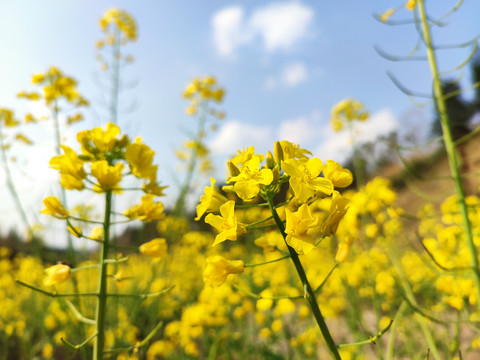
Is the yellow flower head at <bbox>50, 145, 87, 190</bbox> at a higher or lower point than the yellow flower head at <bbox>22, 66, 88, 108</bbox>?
lower

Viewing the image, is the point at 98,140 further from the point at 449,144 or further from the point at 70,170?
the point at 449,144

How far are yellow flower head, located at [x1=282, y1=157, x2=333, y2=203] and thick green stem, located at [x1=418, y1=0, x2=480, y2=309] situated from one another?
0.86 meters

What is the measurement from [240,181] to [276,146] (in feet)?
0.55

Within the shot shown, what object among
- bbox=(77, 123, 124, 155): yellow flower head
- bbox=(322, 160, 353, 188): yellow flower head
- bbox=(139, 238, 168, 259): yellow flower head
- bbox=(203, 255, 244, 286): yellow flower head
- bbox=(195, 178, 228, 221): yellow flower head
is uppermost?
bbox=(77, 123, 124, 155): yellow flower head

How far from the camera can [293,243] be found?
2.72 ft

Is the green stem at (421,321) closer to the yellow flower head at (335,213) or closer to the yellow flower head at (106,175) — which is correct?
the yellow flower head at (335,213)

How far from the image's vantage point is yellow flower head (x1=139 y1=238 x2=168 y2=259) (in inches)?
52.7

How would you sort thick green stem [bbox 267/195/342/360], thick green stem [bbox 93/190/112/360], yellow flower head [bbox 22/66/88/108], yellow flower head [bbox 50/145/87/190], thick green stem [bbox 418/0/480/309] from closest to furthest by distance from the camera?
thick green stem [bbox 267/195/342/360] < thick green stem [bbox 93/190/112/360] < yellow flower head [bbox 50/145/87/190] < thick green stem [bbox 418/0/480/309] < yellow flower head [bbox 22/66/88/108]

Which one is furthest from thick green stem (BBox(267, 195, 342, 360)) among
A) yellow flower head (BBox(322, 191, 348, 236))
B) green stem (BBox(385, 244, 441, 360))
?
green stem (BBox(385, 244, 441, 360))

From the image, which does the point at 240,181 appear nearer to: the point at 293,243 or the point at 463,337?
the point at 293,243

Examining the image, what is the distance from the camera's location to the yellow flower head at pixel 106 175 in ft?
3.93

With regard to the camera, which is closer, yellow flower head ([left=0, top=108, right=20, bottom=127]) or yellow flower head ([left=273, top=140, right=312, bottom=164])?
yellow flower head ([left=273, top=140, right=312, bottom=164])

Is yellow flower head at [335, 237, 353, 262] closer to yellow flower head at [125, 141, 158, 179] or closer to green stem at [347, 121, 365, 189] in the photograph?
yellow flower head at [125, 141, 158, 179]

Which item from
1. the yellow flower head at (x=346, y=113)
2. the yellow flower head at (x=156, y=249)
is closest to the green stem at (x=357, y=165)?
the yellow flower head at (x=346, y=113)
